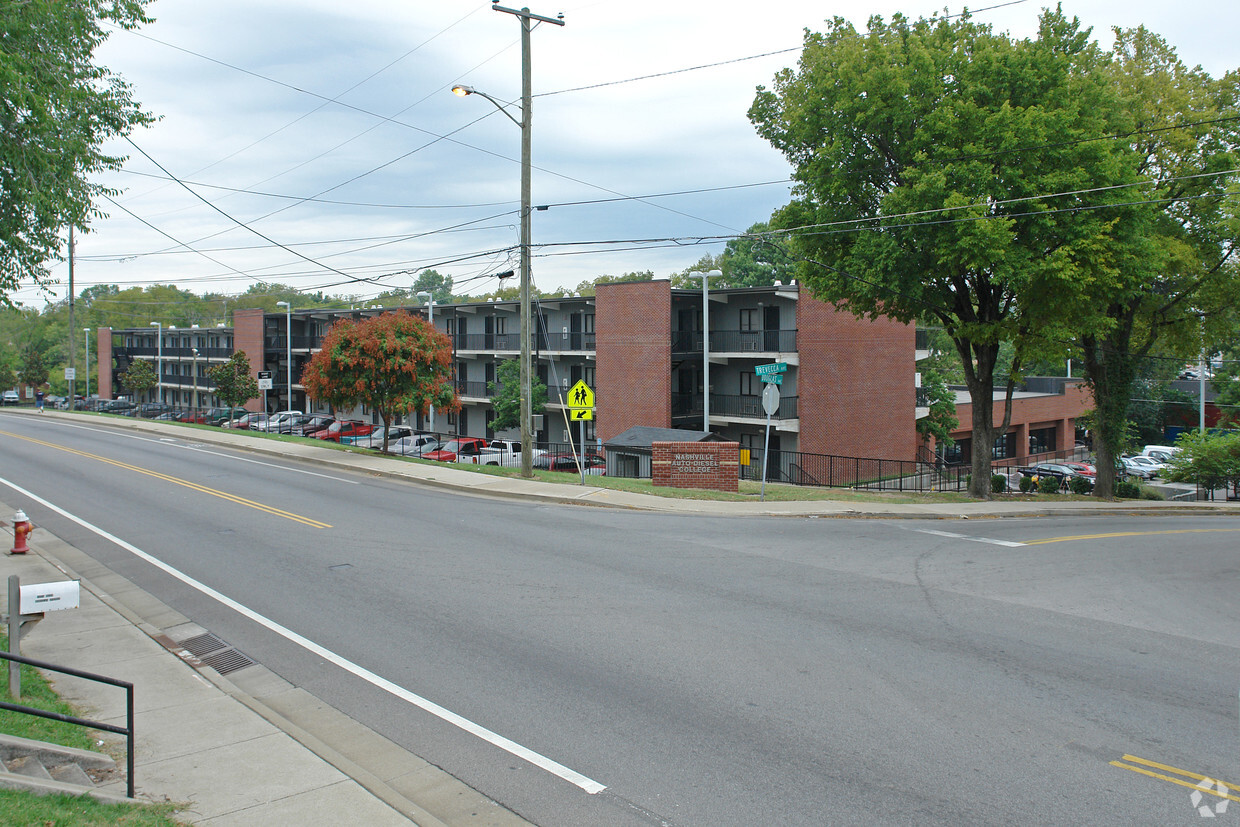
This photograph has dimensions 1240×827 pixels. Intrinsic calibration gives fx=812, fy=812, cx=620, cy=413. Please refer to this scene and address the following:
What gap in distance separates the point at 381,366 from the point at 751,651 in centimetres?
2222

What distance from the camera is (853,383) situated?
37.3m

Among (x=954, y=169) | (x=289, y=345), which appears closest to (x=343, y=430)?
(x=289, y=345)

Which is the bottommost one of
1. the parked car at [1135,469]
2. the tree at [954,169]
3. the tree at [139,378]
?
the parked car at [1135,469]

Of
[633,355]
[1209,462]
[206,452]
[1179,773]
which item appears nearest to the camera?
[1179,773]

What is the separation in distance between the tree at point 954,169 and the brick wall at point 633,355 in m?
12.0

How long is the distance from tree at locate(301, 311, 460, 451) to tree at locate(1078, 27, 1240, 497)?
21154 mm

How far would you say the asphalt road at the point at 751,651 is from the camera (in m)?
5.96

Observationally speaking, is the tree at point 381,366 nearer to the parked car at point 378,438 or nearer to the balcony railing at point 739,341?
the parked car at point 378,438

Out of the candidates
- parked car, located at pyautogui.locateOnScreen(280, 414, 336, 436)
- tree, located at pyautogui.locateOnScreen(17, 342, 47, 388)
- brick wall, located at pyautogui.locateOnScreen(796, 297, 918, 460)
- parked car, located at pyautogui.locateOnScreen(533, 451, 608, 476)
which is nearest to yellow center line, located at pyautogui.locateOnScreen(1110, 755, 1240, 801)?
parked car, located at pyautogui.locateOnScreen(533, 451, 608, 476)

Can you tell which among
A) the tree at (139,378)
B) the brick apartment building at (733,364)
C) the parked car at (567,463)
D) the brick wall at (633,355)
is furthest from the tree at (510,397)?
the tree at (139,378)

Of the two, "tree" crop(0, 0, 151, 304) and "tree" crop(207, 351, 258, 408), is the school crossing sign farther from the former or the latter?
"tree" crop(207, 351, 258, 408)

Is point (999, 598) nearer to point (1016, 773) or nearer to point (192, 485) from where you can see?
point (1016, 773)

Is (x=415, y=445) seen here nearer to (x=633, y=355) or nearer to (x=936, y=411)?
(x=633, y=355)

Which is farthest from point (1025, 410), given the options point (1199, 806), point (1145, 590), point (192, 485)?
point (1199, 806)
